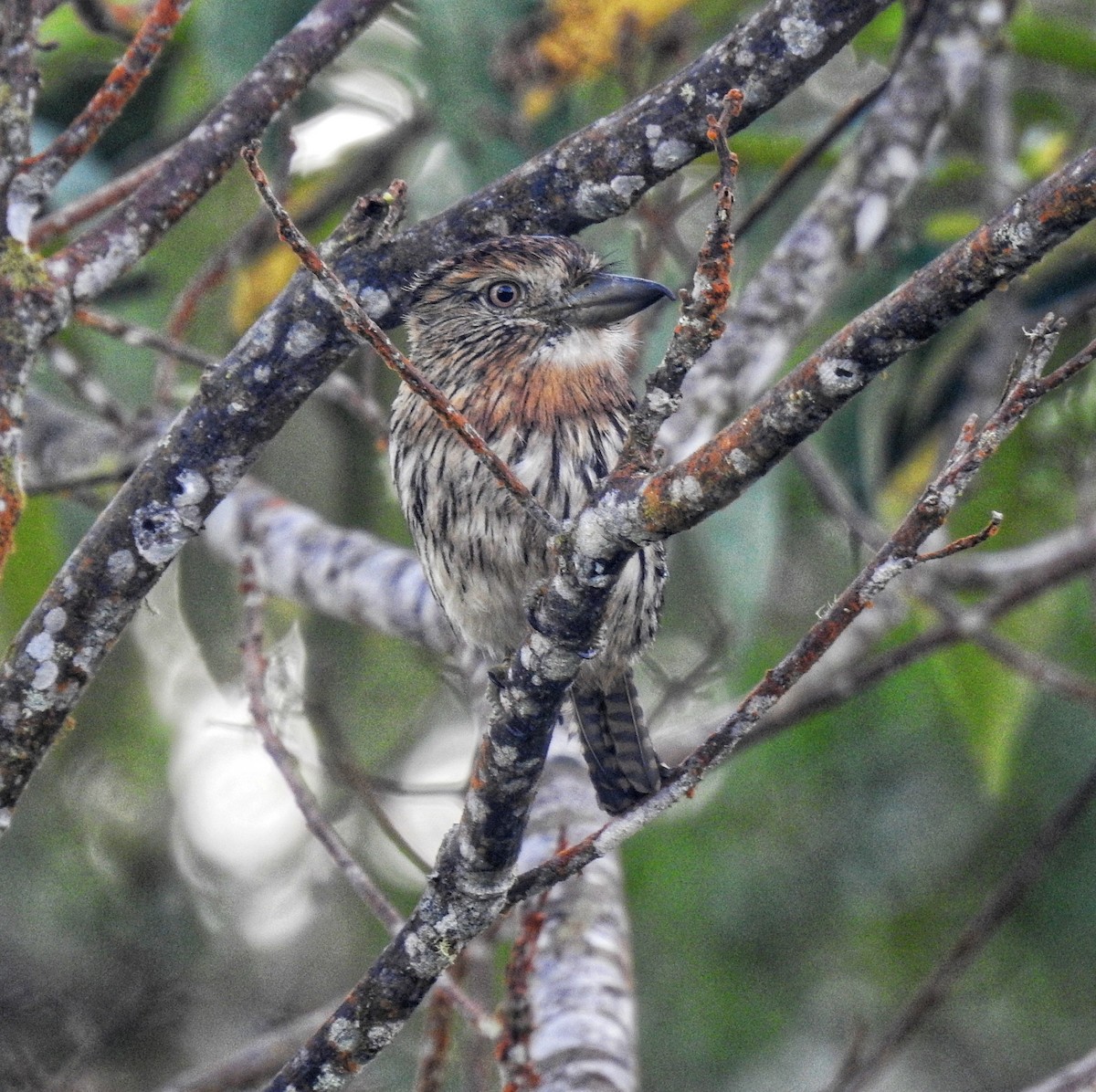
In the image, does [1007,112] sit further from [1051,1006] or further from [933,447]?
[1051,1006]

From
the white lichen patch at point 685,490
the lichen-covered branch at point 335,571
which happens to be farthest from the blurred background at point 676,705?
the white lichen patch at point 685,490

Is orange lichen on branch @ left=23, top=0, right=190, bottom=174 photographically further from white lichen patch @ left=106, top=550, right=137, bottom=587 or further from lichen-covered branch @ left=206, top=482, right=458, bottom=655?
lichen-covered branch @ left=206, top=482, right=458, bottom=655

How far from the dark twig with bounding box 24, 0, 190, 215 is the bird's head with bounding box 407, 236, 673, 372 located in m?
0.74

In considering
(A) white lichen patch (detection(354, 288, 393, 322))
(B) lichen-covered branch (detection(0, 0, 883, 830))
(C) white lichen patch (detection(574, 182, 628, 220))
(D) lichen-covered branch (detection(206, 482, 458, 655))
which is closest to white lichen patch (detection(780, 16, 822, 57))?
(B) lichen-covered branch (detection(0, 0, 883, 830))

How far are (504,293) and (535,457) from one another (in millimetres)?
499

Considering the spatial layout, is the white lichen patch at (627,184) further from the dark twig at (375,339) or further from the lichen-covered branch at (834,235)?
the lichen-covered branch at (834,235)

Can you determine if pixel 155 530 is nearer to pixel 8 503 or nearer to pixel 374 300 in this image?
pixel 8 503

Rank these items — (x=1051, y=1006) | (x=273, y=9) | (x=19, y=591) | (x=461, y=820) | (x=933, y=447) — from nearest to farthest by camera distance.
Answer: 1. (x=461, y=820)
2. (x=273, y=9)
3. (x=19, y=591)
4. (x=1051, y=1006)
5. (x=933, y=447)

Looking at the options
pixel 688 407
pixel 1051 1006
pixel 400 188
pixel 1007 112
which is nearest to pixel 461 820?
pixel 400 188

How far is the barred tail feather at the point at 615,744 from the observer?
9.50 ft

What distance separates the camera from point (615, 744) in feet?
9.71

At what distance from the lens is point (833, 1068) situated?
5.31 m

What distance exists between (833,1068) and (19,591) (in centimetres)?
309

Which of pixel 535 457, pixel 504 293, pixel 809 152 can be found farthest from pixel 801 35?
pixel 809 152
